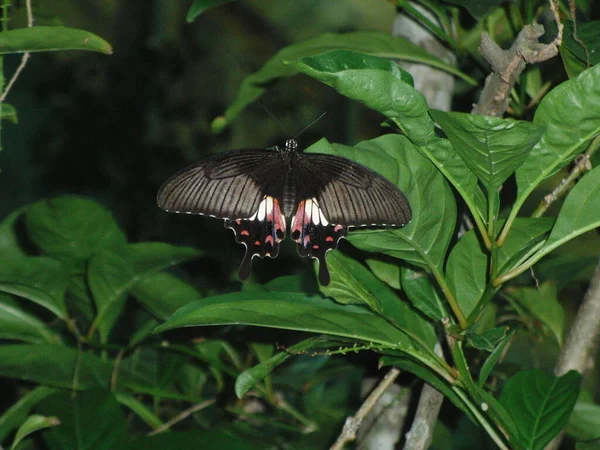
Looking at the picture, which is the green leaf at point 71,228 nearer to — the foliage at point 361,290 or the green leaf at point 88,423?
the foliage at point 361,290

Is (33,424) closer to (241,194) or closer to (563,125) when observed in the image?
(241,194)

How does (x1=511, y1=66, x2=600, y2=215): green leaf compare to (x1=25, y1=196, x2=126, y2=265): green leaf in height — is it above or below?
above

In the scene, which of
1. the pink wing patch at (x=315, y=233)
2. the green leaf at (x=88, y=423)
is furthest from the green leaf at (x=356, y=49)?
the green leaf at (x=88, y=423)

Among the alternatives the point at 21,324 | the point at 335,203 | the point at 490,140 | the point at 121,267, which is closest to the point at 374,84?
the point at 490,140

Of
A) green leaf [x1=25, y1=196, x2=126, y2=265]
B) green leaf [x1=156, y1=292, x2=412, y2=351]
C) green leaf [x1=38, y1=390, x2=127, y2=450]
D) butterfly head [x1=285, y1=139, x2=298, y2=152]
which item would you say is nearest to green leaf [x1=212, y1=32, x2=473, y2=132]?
butterfly head [x1=285, y1=139, x2=298, y2=152]

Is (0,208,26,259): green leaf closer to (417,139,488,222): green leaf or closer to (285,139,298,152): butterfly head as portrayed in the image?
(285,139,298,152): butterfly head

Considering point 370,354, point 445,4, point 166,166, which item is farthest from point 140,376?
point 166,166
